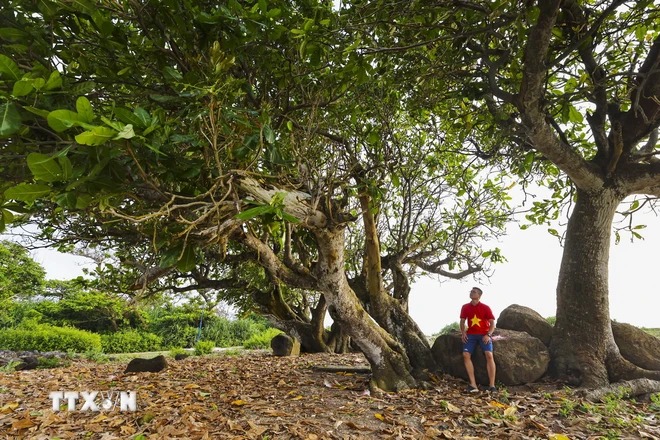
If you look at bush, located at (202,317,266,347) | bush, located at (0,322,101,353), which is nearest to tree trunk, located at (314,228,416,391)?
bush, located at (0,322,101,353)

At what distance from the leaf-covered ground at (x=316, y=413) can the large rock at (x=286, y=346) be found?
486 cm

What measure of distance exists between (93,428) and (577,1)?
7.18 metres

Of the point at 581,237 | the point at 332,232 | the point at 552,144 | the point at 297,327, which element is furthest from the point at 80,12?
the point at 297,327

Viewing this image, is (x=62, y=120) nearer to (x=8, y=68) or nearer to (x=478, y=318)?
(x=8, y=68)

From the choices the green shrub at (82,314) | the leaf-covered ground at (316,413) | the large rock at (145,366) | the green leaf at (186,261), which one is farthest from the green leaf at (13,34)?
the green shrub at (82,314)

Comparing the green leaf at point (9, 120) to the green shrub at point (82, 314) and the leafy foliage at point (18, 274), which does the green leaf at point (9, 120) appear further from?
the green shrub at point (82, 314)

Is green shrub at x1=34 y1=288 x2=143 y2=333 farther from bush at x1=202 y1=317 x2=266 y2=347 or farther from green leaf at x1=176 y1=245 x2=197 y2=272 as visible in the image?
green leaf at x1=176 y1=245 x2=197 y2=272

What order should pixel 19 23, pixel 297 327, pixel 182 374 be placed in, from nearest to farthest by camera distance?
pixel 19 23, pixel 182 374, pixel 297 327

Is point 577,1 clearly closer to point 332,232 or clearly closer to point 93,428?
point 332,232

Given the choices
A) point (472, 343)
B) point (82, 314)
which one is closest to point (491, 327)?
point (472, 343)

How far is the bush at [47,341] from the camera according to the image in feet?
47.4

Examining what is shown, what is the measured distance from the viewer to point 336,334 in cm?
1200

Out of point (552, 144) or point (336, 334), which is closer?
point (552, 144)

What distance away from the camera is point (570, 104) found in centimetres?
450
